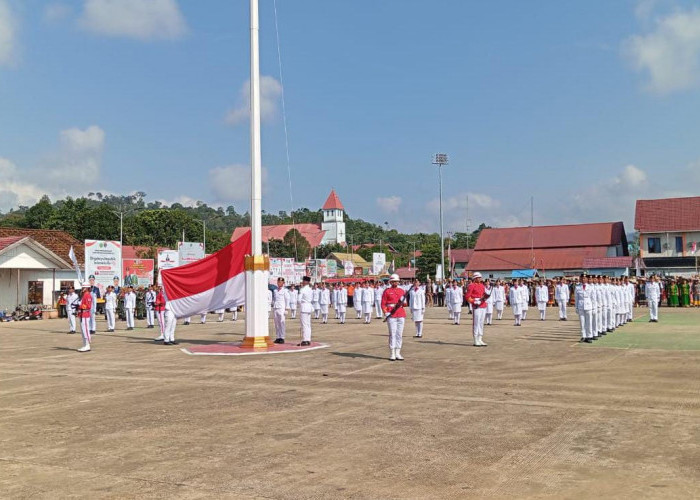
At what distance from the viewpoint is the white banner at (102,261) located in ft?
108

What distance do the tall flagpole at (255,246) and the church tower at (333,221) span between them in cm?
12654

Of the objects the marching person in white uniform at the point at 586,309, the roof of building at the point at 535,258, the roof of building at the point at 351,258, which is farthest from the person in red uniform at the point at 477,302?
the roof of building at the point at 351,258

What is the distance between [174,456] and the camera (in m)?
6.55

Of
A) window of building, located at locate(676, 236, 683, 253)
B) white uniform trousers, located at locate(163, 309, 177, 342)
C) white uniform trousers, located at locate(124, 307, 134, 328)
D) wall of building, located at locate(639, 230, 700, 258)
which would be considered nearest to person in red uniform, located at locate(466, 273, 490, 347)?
white uniform trousers, located at locate(163, 309, 177, 342)

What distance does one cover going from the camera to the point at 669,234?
5291cm

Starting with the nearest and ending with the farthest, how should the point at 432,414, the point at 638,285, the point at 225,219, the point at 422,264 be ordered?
the point at 432,414
the point at 638,285
the point at 422,264
the point at 225,219

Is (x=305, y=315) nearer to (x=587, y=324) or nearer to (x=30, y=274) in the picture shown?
(x=587, y=324)

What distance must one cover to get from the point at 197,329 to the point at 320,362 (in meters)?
13.0

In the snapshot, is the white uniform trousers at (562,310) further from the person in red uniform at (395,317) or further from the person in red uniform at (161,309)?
the person in red uniform at (161,309)

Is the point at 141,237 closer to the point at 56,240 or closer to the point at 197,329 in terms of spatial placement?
the point at 56,240

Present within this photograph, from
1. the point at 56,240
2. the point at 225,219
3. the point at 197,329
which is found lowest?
the point at 197,329

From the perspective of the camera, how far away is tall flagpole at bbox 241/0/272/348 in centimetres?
1652

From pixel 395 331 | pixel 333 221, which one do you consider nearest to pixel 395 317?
pixel 395 331

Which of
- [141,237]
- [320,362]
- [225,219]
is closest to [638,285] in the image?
[320,362]
